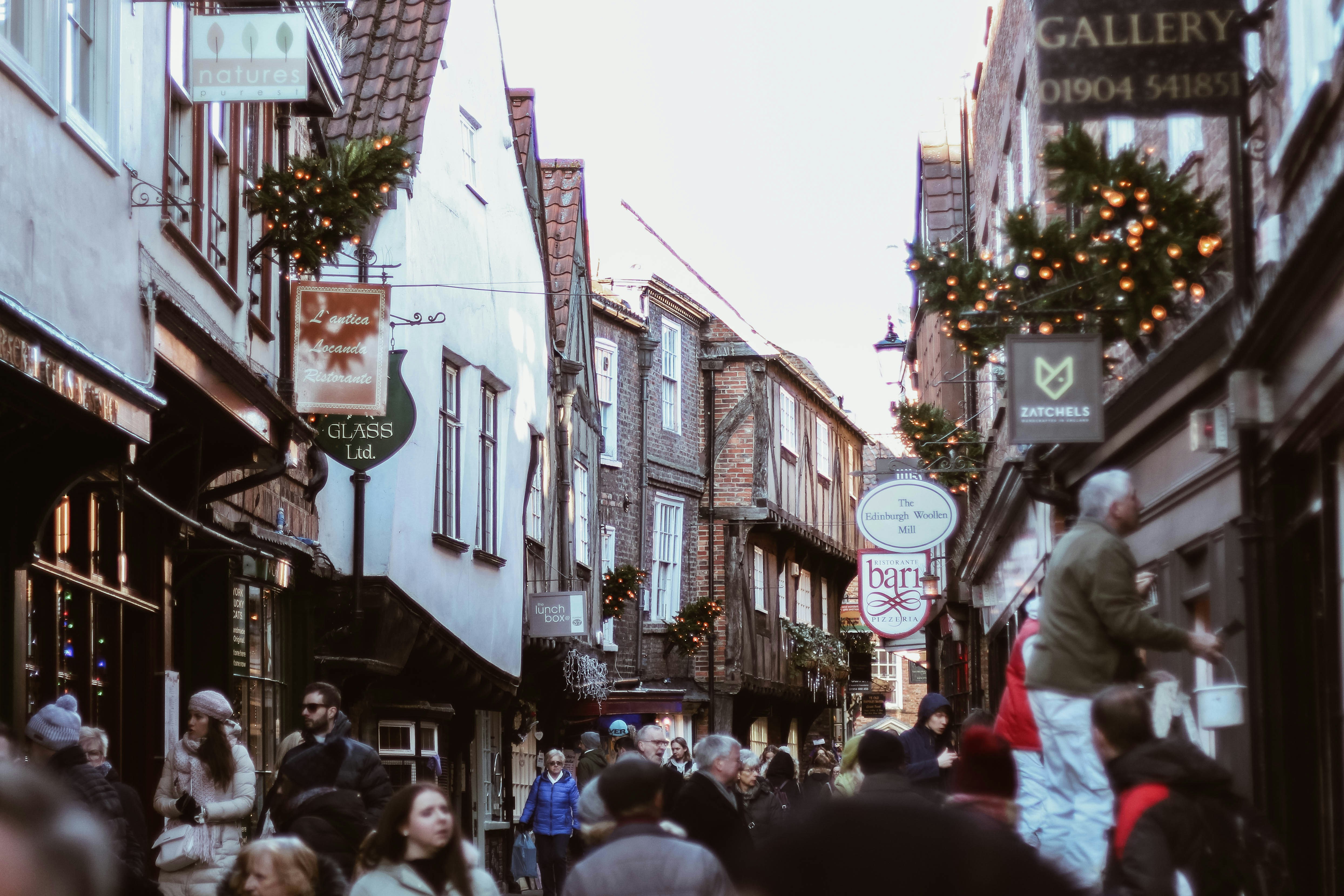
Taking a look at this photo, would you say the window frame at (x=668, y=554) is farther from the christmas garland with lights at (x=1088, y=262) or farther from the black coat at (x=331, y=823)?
the black coat at (x=331, y=823)

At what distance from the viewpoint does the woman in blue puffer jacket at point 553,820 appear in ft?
63.3

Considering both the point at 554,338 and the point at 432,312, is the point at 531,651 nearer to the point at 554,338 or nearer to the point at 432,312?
the point at 554,338

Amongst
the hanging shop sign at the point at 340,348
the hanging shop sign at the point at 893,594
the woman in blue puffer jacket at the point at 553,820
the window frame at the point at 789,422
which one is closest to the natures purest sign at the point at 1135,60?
the hanging shop sign at the point at 340,348

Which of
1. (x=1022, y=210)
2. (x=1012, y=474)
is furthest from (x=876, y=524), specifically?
(x=1022, y=210)

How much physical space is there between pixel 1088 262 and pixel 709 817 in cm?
352

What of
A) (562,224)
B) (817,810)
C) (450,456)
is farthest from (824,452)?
(817,810)

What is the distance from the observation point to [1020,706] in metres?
7.96

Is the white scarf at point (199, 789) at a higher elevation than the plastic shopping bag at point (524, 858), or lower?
higher

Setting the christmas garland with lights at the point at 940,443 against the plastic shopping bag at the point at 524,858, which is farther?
the plastic shopping bag at the point at 524,858

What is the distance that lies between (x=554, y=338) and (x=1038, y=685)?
19938 millimetres

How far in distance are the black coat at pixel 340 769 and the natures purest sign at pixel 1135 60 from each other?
14.1 ft

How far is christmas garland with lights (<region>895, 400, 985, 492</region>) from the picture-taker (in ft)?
63.0

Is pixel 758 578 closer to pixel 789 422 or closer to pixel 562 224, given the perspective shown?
pixel 789 422

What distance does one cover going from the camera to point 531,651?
24516 mm
